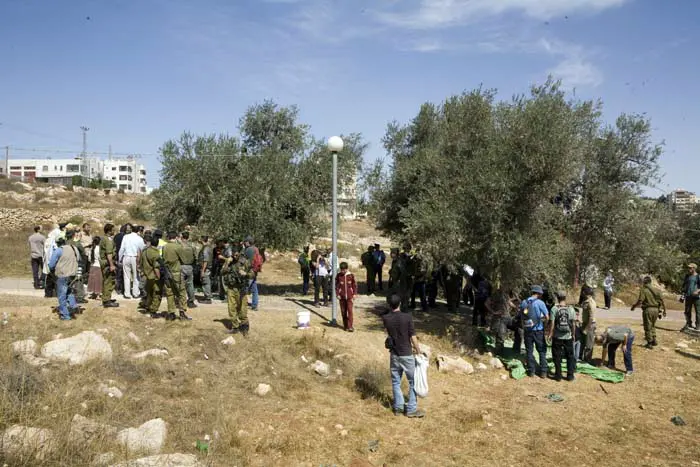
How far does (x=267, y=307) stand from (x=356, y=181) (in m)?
8.53

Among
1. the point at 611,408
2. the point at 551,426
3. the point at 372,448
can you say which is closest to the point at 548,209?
the point at 611,408

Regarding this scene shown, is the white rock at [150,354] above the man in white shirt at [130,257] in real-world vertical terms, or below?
below

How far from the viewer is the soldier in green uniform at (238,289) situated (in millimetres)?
11109

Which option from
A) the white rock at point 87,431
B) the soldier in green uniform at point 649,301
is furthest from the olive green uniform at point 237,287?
the soldier in green uniform at point 649,301

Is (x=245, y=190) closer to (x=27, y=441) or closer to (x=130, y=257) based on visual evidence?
(x=130, y=257)

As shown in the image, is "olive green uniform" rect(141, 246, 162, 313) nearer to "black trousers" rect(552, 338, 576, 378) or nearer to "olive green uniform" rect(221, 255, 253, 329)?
"olive green uniform" rect(221, 255, 253, 329)

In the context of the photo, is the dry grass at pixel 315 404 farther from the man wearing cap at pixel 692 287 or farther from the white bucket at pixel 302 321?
the man wearing cap at pixel 692 287

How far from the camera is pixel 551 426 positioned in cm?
897

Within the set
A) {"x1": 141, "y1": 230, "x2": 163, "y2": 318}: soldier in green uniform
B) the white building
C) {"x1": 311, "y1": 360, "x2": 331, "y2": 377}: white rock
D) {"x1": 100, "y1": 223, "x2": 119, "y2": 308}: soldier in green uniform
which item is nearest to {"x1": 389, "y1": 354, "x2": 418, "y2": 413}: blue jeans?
{"x1": 311, "y1": 360, "x2": 331, "y2": 377}: white rock

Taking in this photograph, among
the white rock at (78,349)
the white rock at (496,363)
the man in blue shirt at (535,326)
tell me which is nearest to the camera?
the white rock at (78,349)

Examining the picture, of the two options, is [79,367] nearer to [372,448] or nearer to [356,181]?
[372,448]

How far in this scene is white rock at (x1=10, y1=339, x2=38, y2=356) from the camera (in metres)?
8.84

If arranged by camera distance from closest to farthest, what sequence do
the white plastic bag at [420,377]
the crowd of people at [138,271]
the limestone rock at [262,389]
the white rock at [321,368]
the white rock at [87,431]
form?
the white rock at [87,431]
the white plastic bag at [420,377]
the limestone rock at [262,389]
the white rock at [321,368]
the crowd of people at [138,271]

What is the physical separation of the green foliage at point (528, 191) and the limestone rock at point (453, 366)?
2.63 m
